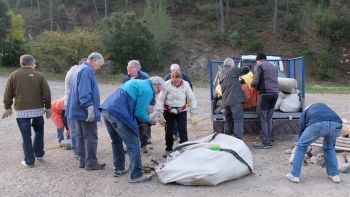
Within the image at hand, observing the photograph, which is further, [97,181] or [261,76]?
[261,76]

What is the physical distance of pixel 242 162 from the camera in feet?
21.4

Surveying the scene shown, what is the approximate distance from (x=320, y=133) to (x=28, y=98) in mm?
4409

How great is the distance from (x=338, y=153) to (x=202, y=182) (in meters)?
2.59

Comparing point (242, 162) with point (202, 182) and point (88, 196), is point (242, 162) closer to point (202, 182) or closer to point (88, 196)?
point (202, 182)

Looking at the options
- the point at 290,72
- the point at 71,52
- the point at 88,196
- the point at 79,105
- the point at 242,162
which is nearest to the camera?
the point at 88,196

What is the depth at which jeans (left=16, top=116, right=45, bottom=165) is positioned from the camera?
7242 mm

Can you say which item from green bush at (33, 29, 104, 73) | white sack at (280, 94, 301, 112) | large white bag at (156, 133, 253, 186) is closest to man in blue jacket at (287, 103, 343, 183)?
large white bag at (156, 133, 253, 186)

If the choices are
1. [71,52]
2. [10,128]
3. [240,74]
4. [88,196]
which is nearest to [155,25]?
[71,52]

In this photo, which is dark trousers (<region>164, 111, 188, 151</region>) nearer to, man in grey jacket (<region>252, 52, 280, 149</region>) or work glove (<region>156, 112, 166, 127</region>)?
work glove (<region>156, 112, 166, 127</region>)

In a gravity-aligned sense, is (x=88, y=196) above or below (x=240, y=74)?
below

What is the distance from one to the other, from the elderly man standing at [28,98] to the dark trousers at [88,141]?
2.28ft

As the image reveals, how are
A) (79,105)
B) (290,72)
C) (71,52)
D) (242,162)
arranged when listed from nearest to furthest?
(242,162) < (79,105) < (290,72) < (71,52)

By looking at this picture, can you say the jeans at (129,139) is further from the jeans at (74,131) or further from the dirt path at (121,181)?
the jeans at (74,131)

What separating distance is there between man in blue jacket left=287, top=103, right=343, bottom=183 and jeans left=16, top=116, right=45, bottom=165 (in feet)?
13.1
